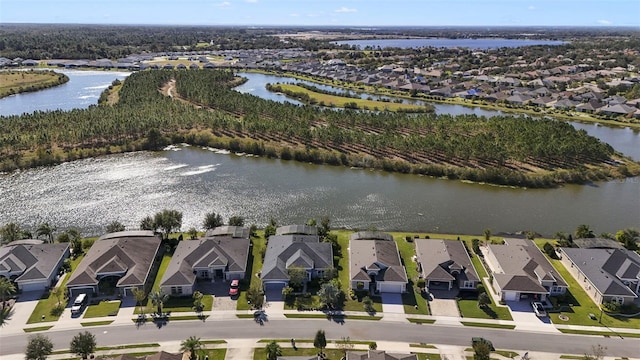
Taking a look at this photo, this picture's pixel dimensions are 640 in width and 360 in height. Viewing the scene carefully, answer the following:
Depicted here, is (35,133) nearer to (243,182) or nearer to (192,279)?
(243,182)

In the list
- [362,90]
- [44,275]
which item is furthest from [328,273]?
[362,90]

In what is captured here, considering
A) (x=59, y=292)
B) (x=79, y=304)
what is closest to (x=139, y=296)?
(x=79, y=304)

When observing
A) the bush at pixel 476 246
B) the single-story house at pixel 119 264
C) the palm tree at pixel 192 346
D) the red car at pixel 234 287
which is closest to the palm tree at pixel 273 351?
the palm tree at pixel 192 346

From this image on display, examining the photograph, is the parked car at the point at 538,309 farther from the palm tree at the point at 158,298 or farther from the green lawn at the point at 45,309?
the green lawn at the point at 45,309

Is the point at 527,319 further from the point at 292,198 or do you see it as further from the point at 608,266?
the point at 292,198

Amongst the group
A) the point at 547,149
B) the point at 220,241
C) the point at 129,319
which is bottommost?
the point at 129,319

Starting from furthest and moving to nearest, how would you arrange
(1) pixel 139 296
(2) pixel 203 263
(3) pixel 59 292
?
(2) pixel 203 263, (3) pixel 59 292, (1) pixel 139 296
